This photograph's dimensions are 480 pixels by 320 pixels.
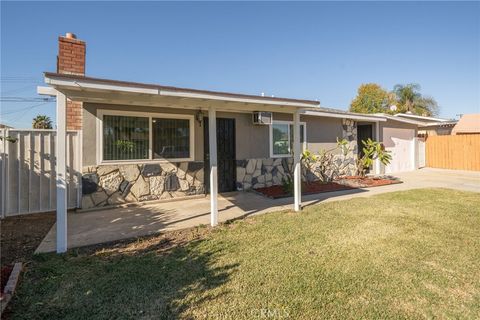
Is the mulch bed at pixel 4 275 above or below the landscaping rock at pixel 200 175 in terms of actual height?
below

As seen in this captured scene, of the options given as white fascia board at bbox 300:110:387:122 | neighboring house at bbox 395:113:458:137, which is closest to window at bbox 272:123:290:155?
white fascia board at bbox 300:110:387:122

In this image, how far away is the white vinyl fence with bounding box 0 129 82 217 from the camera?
550 centimetres

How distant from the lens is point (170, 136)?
7.32 m

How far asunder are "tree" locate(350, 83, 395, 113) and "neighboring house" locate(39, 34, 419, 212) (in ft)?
101

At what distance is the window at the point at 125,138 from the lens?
6.49 meters

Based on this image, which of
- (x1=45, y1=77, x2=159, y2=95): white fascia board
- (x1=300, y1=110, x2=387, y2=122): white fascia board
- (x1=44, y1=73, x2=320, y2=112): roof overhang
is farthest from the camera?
(x1=300, y1=110, x2=387, y2=122): white fascia board

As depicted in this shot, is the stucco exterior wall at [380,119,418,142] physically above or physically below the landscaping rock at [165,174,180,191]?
above

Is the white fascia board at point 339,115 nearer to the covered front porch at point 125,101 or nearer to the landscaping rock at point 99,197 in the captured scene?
the covered front porch at point 125,101

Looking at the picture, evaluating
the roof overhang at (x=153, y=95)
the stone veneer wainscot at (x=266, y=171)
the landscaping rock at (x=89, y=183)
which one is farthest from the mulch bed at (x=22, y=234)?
the stone veneer wainscot at (x=266, y=171)

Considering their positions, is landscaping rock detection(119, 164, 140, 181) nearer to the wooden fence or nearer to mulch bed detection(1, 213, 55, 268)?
mulch bed detection(1, 213, 55, 268)

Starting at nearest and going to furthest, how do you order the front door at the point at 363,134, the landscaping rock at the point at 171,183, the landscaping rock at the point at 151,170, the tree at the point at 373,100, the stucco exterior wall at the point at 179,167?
the stucco exterior wall at the point at 179,167
the landscaping rock at the point at 151,170
the landscaping rock at the point at 171,183
the front door at the point at 363,134
the tree at the point at 373,100

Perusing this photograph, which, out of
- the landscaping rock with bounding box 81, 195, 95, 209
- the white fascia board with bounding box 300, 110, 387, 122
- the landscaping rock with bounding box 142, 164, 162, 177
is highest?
the white fascia board with bounding box 300, 110, 387, 122

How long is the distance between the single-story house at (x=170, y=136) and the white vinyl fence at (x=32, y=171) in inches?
9.1

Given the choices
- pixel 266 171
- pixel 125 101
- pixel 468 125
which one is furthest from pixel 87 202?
pixel 468 125
